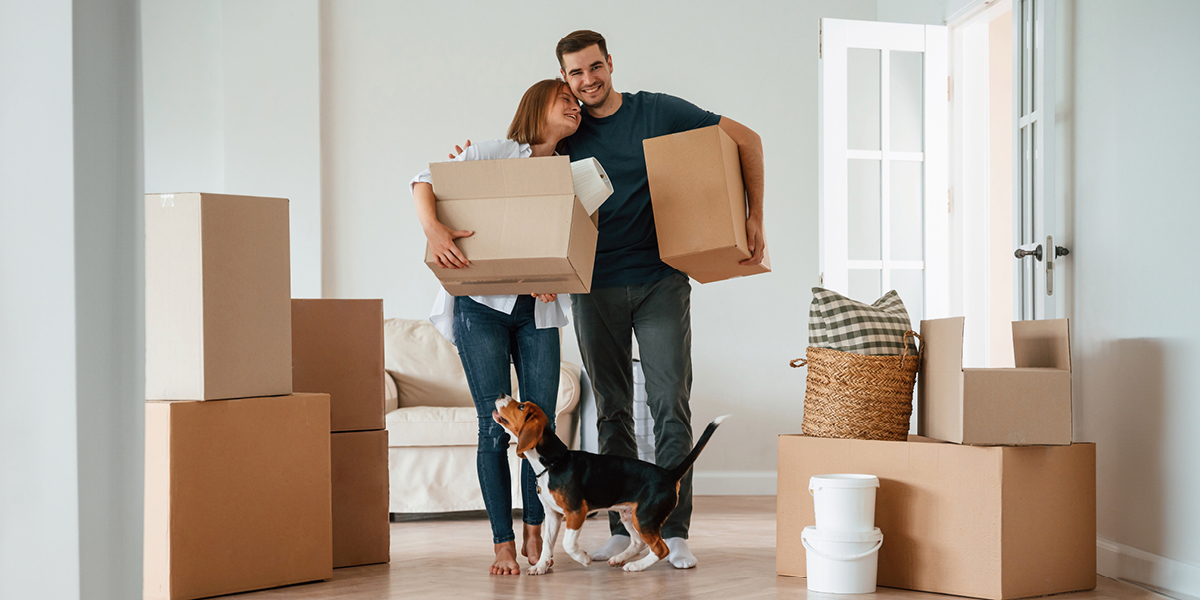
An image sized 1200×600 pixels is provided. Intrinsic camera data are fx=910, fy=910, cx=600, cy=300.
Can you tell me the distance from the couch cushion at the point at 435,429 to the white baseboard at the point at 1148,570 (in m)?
1.98

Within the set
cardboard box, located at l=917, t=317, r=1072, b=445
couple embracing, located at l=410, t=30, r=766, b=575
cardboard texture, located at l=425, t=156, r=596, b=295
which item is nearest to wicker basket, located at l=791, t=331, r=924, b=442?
cardboard box, located at l=917, t=317, r=1072, b=445

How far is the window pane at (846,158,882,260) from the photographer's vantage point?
3.54 m

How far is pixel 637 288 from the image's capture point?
2361 millimetres

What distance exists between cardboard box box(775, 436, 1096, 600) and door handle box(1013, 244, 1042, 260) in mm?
692

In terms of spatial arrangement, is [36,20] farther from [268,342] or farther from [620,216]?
[620,216]

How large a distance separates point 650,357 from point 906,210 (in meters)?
1.66

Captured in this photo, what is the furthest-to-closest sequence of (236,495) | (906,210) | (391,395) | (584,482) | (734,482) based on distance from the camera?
(734,482) → (906,210) → (391,395) → (584,482) → (236,495)

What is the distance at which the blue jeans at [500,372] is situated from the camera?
7.36 ft

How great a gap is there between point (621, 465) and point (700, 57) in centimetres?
248

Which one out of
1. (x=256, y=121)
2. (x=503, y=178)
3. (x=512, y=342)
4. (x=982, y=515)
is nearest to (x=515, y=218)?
(x=503, y=178)

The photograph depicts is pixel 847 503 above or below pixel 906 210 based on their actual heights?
below

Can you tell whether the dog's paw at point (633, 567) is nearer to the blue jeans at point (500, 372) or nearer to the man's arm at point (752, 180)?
the blue jeans at point (500, 372)

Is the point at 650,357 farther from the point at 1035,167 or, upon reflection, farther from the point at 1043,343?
the point at 1035,167

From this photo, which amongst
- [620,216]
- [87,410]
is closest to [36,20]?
[87,410]
